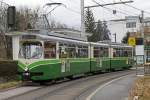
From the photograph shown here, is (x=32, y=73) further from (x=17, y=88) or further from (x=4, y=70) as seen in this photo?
(x=4, y=70)

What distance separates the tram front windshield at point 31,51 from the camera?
27.0 m

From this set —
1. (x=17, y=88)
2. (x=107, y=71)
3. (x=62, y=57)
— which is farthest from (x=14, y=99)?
(x=107, y=71)

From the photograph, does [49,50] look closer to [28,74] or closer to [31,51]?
[31,51]

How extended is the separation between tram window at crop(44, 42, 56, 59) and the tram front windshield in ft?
1.44

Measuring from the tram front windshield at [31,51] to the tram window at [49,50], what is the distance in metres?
0.44

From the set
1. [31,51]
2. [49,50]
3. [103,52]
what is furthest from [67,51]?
[103,52]

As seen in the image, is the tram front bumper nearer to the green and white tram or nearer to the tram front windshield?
the green and white tram

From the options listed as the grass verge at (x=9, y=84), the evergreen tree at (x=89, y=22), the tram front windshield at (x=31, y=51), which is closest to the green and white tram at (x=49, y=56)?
the tram front windshield at (x=31, y=51)

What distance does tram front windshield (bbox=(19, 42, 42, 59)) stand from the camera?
1064 inches

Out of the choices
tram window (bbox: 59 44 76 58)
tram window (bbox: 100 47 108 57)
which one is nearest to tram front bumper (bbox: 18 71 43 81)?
tram window (bbox: 59 44 76 58)

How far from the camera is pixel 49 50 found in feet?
91.6

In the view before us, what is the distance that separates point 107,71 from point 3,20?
20.1 m

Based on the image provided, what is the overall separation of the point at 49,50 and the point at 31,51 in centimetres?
117

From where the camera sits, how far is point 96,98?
2020 centimetres
